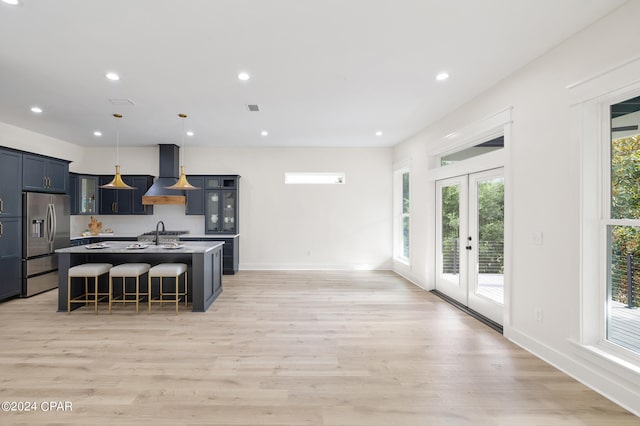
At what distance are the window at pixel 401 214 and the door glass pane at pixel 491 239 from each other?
91.6 inches

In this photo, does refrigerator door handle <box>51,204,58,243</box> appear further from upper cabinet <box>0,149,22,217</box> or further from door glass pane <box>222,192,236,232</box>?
door glass pane <box>222,192,236,232</box>

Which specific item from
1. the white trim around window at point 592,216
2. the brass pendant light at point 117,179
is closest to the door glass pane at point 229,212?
the brass pendant light at point 117,179

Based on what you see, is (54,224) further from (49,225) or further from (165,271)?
(165,271)

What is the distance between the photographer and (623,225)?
221cm

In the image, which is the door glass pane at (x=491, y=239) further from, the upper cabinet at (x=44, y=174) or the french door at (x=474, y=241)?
the upper cabinet at (x=44, y=174)

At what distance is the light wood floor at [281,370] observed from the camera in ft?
6.63

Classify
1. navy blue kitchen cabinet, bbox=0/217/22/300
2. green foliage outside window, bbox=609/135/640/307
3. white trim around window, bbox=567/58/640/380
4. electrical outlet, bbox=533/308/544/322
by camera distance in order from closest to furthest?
green foliage outside window, bbox=609/135/640/307, white trim around window, bbox=567/58/640/380, electrical outlet, bbox=533/308/544/322, navy blue kitchen cabinet, bbox=0/217/22/300

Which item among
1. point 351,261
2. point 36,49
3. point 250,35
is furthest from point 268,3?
point 351,261

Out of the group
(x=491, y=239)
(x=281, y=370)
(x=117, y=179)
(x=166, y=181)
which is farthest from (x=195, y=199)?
(x=491, y=239)

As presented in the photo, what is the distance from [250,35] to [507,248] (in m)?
3.26

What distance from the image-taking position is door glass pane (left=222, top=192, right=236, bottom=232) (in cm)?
659

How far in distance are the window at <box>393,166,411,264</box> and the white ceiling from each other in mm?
1944

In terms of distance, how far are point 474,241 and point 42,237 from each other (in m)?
6.55

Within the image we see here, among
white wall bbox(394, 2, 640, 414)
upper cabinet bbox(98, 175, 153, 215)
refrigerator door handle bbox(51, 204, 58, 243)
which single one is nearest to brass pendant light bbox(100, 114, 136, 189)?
upper cabinet bbox(98, 175, 153, 215)
